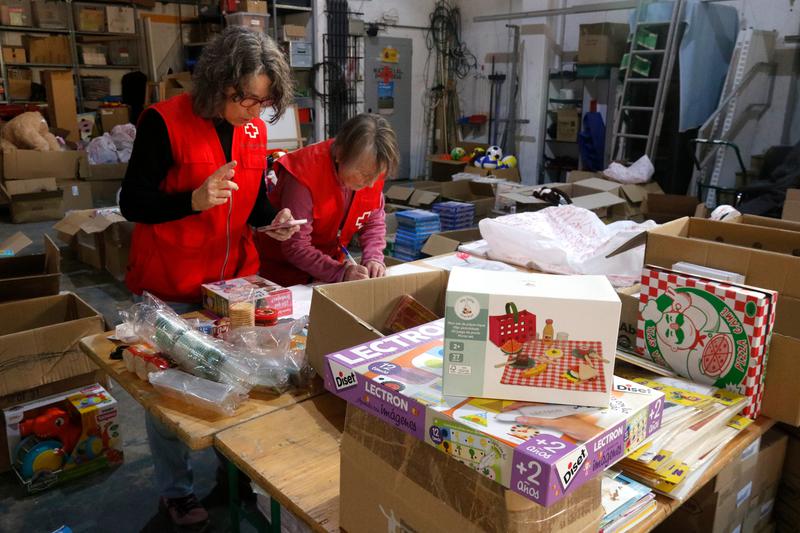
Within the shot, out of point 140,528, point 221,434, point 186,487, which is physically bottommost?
point 140,528

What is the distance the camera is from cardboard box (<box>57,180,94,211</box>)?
21.1 ft

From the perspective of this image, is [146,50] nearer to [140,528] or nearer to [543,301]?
[140,528]

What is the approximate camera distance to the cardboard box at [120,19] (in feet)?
27.6

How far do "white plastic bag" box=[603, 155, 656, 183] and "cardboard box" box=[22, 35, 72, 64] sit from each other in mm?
7088

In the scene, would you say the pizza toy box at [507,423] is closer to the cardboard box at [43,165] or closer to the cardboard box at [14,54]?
the cardboard box at [43,165]

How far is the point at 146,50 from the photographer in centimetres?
879

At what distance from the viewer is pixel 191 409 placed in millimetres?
1323

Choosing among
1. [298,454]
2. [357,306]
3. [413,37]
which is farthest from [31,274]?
[413,37]

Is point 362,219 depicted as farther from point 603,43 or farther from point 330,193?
point 603,43

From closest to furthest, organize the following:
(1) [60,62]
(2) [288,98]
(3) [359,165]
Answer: (2) [288,98], (3) [359,165], (1) [60,62]

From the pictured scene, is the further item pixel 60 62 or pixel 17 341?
pixel 60 62

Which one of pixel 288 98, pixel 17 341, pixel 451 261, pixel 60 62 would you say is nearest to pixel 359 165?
pixel 288 98

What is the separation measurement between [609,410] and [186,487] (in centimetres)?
158

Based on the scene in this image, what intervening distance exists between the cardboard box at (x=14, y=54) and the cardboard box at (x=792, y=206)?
8593mm
